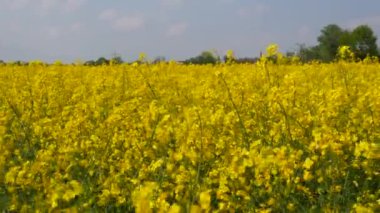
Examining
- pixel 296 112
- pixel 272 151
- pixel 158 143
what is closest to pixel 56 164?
pixel 158 143

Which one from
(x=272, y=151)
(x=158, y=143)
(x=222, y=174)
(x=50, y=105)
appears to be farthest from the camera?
(x=50, y=105)

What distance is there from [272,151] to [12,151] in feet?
6.35

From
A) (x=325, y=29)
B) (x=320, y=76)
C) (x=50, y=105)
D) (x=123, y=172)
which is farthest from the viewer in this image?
(x=325, y=29)

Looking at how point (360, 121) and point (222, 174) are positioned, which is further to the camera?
point (360, 121)

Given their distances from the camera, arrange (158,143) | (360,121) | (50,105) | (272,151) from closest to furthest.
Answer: (272,151) < (158,143) < (360,121) < (50,105)

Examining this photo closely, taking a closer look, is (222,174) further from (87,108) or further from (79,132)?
(87,108)

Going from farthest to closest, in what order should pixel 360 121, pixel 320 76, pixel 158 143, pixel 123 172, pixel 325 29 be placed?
pixel 325 29 < pixel 320 76 < pixel 360 121 < pixel 158 143 < pixel 123 172

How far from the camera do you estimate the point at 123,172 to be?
2.92 metres

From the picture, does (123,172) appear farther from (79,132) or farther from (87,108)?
(87,108)

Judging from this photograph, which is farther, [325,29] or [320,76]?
[325,29]

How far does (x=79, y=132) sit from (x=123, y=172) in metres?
0.82

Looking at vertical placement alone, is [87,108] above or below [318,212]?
above

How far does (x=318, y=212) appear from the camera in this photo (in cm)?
272

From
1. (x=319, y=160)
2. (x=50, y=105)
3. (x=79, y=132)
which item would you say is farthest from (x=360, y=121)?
(x=50, y=105)
